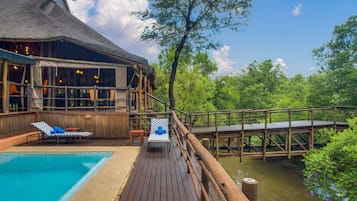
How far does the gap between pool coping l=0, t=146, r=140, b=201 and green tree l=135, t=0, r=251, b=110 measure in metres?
7.36

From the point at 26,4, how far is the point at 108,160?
11430mm

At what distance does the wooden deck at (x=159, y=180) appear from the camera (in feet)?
10.6

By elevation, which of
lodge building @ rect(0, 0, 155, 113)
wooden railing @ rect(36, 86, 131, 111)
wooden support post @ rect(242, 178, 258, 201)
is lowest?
wooden support post @ rect(242, 178, 258, 201)

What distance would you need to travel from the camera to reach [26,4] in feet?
38.4

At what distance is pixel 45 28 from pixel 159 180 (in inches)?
357

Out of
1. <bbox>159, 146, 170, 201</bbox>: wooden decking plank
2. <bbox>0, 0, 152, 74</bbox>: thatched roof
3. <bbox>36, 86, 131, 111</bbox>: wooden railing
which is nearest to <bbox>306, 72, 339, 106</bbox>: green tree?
<bbox>0, 0, 152, 74</bbox>: thatched roof

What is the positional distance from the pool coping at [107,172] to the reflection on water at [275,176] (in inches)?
273

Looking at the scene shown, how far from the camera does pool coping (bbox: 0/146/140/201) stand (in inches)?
131

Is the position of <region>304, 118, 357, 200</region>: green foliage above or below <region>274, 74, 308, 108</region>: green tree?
below

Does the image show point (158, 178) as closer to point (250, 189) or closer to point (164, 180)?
point (164, 180)

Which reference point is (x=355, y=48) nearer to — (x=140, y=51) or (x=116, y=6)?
(x=116, y=6)

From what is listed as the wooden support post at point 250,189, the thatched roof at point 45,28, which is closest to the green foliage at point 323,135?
the thatched roof at point 45,28

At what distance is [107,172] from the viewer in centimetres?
435

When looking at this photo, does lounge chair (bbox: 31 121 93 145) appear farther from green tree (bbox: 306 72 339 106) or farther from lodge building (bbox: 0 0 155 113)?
green tree (bbox: 306 72 339 106)
